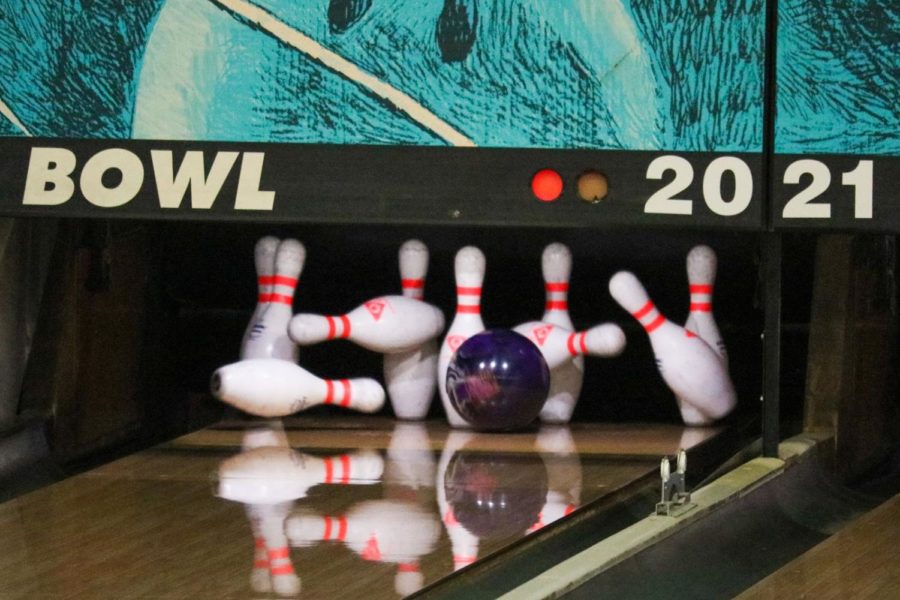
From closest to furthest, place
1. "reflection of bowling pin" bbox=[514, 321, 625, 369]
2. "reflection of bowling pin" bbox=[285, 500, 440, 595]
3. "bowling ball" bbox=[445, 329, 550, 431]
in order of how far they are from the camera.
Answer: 1. "reflection of bowling pin" bbox=[285, 500, 440, 595]
2. "bowling ball" bbox=[445, 329, 550, 431]
3. "reflection of bowling pin" bbox=[514, 321, 625, 369]

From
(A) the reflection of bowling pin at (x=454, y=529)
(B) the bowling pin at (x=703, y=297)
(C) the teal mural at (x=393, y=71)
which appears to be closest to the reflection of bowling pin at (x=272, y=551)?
(A) the reflection of bowling pin at (x=454, y=529)

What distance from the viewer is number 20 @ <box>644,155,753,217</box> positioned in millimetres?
2490

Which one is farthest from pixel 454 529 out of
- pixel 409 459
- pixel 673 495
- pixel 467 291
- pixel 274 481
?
pixel 467 291

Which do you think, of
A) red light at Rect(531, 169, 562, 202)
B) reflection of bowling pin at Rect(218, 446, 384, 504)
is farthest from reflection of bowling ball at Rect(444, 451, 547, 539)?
red light at Rect(531, 169, 562, 202)

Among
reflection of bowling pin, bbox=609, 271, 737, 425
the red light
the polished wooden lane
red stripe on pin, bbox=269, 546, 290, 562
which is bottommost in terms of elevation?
the polished wooden lane

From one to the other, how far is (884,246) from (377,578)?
1.78 m

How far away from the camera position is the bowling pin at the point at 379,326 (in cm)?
306

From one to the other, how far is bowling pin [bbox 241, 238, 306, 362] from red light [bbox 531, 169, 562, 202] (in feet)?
2.83

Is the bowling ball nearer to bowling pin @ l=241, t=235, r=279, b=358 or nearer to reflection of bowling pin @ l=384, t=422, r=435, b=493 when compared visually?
reflection of bowling pin @ l=384, t=422, r=435, b=493

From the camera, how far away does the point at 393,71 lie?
2.53 meters

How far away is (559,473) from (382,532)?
60 centimetres

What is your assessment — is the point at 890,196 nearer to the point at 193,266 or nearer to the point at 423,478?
the point at 423,478

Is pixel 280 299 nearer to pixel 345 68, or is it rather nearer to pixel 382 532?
pixel 345 68

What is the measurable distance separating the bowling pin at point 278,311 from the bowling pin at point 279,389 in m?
0.09
